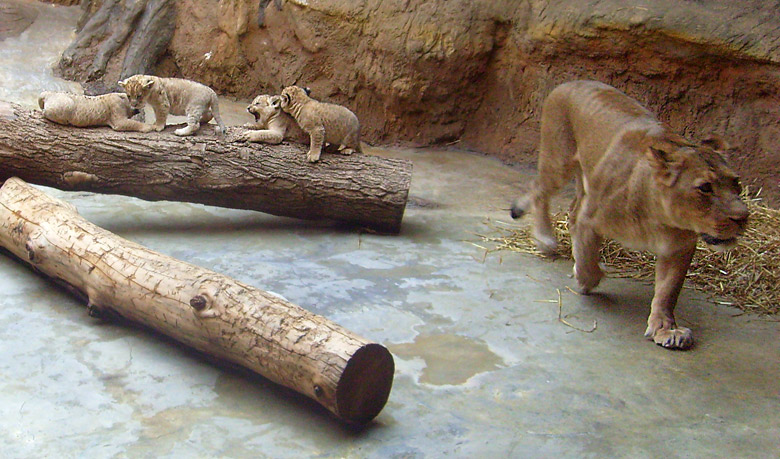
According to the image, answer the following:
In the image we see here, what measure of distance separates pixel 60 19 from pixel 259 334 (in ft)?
31.5

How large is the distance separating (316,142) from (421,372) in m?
2.87

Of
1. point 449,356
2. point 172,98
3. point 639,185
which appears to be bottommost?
point 449,356

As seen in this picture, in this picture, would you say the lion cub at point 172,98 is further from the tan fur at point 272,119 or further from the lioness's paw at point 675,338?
the lioness's paw at point 675,338

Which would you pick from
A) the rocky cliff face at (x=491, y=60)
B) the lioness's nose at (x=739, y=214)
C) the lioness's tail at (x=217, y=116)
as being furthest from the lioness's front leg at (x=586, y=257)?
the lioness's tail at (x=217, y=116)

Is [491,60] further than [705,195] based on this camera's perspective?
Yes

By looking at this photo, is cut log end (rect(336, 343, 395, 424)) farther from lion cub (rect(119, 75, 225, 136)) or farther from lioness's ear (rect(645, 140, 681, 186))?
lion cub (rect(119, 75, 225, 136))

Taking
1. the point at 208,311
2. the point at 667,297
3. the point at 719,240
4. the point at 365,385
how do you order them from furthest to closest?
the point at 667,297, the point at 719,240, the point at 208,311, the point at 365,385

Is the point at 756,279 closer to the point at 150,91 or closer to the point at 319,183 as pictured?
the point at 319,183

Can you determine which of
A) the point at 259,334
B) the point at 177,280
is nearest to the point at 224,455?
the point at 259,334

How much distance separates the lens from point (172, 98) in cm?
629

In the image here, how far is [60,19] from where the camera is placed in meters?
11.2

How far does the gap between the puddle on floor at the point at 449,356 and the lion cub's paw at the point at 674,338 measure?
41.4 inches

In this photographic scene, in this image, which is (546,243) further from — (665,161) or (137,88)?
(137,88)

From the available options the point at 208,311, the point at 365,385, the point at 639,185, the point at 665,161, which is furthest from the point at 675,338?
the point at 208,311
